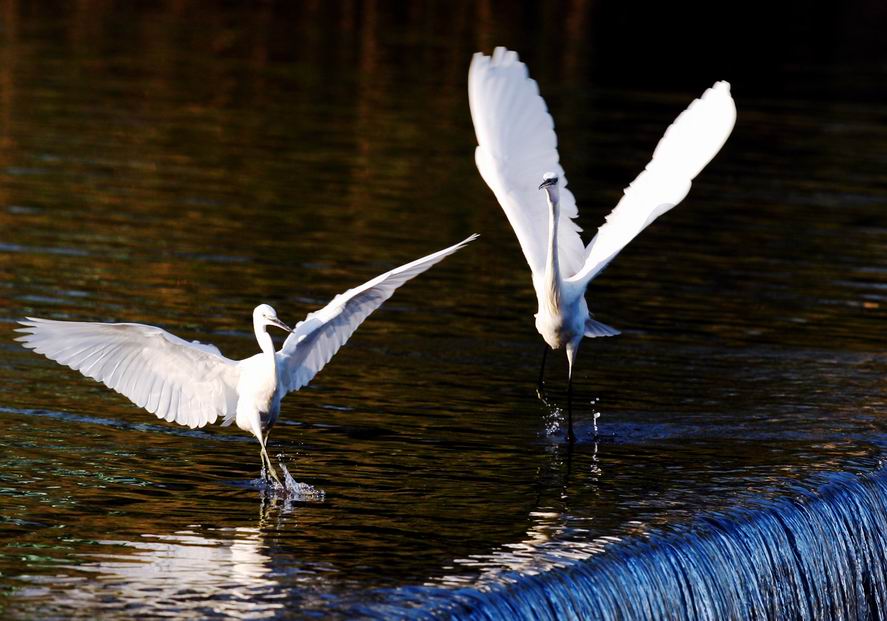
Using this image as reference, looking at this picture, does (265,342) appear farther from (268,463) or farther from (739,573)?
(739,573)

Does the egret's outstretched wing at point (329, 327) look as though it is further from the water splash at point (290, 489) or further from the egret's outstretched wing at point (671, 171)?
the egret's outstretched wing at point (671, 171)

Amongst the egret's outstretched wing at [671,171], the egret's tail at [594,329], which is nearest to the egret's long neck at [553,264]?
the egret's outstretched wing at [671,171]

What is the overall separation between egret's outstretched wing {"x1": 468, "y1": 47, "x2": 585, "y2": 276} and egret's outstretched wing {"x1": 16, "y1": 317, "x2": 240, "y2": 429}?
2756 mm

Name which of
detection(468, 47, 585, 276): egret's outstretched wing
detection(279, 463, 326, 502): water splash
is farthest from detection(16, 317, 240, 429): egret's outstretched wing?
detection(468, 47, 585, 276): egret's outstretched wing

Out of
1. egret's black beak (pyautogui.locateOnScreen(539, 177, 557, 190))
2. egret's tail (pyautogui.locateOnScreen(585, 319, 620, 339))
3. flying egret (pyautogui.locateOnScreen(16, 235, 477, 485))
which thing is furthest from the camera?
egret's tail (pyautogui.locateOnScreen(585, 319, 620, 339))

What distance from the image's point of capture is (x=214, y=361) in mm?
9594

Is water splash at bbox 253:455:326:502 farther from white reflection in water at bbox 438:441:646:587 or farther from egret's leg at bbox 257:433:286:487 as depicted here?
white reflection in water at bbox 438:441:646:587

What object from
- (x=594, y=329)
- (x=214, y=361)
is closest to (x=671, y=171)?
(x=594, y=329)

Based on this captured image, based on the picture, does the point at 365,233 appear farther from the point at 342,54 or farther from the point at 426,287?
the point at 342,54

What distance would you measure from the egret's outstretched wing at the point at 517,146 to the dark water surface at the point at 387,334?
1.33 meters

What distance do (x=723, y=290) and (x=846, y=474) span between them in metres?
6.45

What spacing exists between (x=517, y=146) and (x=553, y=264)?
1.25 meters

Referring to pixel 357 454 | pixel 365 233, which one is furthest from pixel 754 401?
pixel 365 233

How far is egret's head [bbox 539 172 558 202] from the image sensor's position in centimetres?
1084
